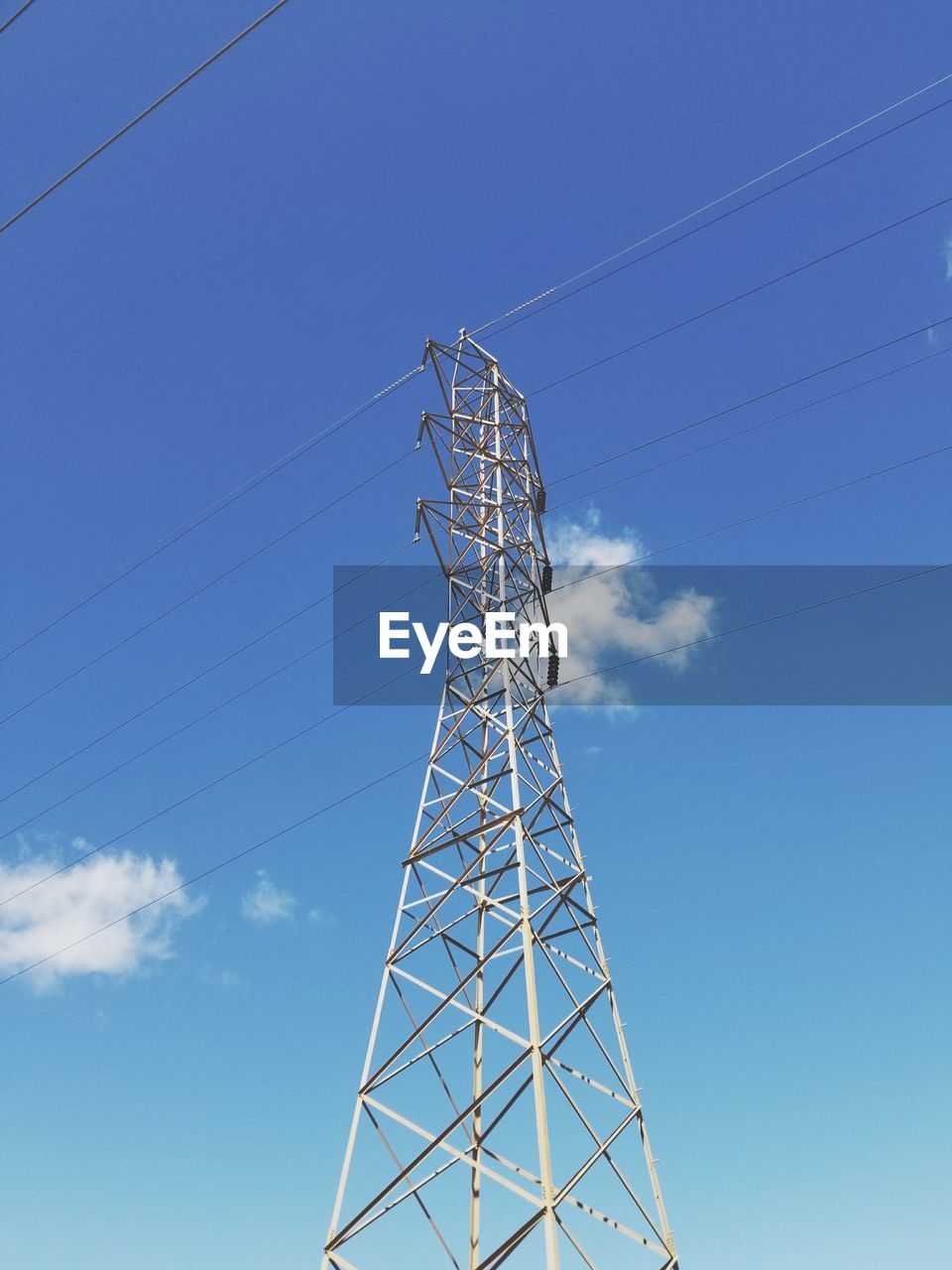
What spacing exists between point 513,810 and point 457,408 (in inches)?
460

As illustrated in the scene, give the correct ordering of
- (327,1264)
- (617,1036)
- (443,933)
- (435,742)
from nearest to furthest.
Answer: (327,1264) < (617,1036) < (443,933) < (435,742)

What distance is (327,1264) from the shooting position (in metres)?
12.5

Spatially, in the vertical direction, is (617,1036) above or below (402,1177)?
above

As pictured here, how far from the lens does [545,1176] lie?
11.4m

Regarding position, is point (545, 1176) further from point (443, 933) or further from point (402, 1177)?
point (443, 933)

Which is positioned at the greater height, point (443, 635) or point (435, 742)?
point (443, 635)

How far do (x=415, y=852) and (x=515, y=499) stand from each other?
9.17 meters

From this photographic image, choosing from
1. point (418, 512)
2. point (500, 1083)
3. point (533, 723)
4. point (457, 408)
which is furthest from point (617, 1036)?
point (457, 408)

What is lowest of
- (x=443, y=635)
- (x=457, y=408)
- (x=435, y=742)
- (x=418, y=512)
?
(x=435, y=742)

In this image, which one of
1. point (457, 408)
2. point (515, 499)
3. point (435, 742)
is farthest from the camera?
point (457, 408)

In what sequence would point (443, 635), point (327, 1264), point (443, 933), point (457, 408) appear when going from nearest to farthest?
1. point (327, 1264)
2. point (443, 933)
3. point (443, 635)
4. point (457, 408)

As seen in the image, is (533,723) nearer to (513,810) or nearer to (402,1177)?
(513,810)

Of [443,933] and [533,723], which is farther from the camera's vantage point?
[533,723]

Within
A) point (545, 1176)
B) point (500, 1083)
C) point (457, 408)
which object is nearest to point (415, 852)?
point (500, 1083)
